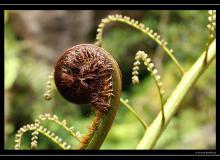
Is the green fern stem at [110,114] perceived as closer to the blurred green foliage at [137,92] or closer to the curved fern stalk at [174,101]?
the curved fern stalk at [174,101]

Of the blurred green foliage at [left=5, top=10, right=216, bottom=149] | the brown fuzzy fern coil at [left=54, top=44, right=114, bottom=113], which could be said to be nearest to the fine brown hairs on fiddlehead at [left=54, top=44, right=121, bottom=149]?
the brown fuzzy fern coil at [left=54, top=44, right=114, bottom=113]

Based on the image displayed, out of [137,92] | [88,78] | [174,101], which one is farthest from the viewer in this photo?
[137,92]

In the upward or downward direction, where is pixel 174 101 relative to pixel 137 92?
upward

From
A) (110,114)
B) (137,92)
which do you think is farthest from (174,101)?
(137,92)

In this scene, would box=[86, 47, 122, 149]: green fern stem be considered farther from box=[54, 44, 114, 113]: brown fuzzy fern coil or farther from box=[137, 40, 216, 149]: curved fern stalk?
box=[137, 40, 216, 149]: curved fern stalk

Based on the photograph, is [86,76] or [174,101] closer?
[86,76]

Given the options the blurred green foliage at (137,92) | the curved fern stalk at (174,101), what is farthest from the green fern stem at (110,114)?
the blurred green foliage at (137,92)

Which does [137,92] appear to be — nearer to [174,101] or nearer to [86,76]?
[174,101]
